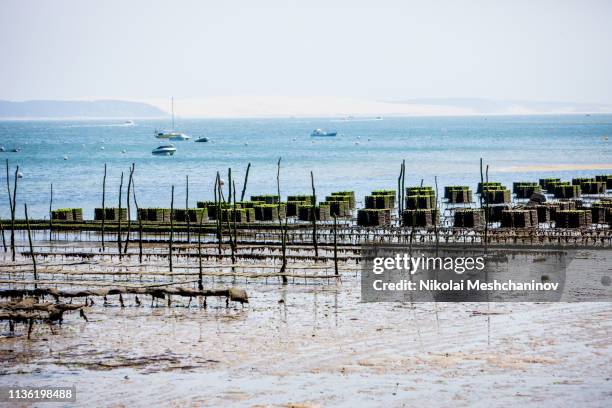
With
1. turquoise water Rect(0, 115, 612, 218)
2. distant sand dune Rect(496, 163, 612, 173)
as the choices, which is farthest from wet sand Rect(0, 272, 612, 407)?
distant sand dune Rect(496, 163, 612, 173)

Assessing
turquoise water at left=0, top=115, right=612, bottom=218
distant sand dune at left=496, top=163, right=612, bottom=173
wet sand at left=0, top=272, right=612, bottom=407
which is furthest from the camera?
distant sand dune at left=496, top=163, right=612, bottom=173

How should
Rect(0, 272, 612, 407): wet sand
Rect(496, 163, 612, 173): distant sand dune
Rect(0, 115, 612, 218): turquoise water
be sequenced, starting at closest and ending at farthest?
Rect(0, 272, 612, 407): wet sand < Rect(0, 115, 612, 218): turquoise water < Rect(496, 163, 612, 173): distant sand dune

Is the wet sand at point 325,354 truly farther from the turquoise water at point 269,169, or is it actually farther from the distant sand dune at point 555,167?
the distant sand dune at point 555,167

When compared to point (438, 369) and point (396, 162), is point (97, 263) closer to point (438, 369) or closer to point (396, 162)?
point (438, 369)

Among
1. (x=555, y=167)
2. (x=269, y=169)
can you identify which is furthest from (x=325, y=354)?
(x=269, y=169)

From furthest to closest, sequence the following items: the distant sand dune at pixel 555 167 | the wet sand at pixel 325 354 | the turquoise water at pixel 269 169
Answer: the distant sand dune at pixel 555 167, the turquoise water at pixel 269 169, the wet sand at pixel 325 354

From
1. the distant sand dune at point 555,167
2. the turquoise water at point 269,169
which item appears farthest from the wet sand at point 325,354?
the distant sand dune at point 555,167

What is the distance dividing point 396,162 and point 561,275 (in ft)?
356

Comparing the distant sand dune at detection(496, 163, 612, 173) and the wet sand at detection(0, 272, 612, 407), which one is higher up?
the distant sand dune at detection(496, 163, 612, 173)

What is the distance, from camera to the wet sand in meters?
27.5

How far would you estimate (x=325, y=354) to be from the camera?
3158 cm

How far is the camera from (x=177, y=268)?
4581cm

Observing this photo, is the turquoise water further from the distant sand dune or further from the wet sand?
the wet sand

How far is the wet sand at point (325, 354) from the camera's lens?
27531 millimetres
